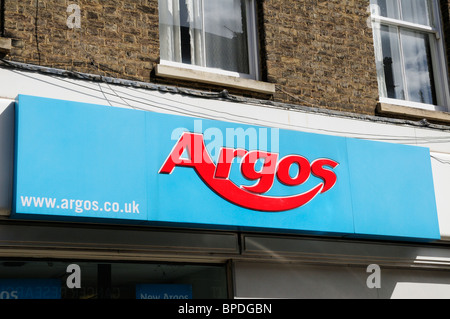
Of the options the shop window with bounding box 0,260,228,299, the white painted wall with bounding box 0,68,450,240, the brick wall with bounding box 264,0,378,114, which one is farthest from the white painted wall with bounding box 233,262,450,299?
the brick wall with bounding box 264,0,378,114

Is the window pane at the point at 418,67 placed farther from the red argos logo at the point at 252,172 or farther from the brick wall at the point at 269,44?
the red argos logo at the point at 252,172

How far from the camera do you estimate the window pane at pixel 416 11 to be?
10500 mm

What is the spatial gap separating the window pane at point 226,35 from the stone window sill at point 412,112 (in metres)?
1.88

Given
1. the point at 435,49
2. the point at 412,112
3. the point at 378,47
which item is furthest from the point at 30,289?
the point at 435,49

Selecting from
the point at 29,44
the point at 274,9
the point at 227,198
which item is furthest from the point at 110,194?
the point at 274,9

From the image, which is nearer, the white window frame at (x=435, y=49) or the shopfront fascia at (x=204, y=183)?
the shopfront fascia at (x=204, y=183)

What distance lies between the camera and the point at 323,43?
9.40 m

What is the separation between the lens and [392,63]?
10219 mm

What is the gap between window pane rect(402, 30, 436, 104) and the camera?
10.3 meters

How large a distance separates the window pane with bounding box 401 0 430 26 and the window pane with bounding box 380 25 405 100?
33 centimetres

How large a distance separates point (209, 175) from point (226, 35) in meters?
2.25

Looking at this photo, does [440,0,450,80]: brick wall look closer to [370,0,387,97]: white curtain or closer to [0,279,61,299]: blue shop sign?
[370,0,387,97]: white curtain

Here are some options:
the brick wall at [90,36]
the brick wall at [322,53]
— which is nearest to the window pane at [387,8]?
the brick wall at [322,53]

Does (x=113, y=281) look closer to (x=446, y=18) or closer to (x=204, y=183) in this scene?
(x=204, y=183)
